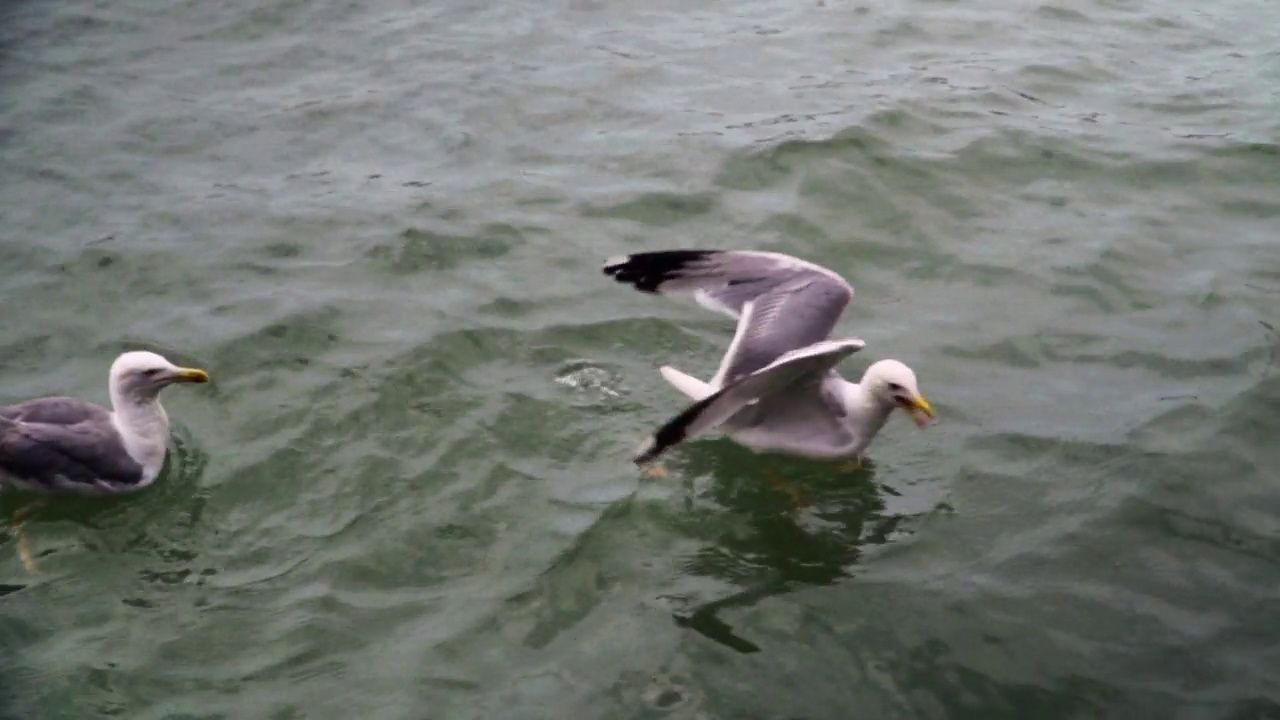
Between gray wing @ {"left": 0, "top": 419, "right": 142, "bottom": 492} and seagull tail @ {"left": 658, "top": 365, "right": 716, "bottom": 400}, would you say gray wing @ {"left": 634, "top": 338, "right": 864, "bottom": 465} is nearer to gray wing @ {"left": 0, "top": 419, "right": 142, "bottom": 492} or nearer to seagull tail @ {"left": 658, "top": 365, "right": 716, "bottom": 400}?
seagull tail @ {"left": 658, "top": 365, "right": 716, "bottom": 400}

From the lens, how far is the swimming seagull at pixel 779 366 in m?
6.40

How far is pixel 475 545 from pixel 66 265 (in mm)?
4083

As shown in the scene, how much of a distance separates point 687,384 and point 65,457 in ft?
10.4

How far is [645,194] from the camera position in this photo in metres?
9.43

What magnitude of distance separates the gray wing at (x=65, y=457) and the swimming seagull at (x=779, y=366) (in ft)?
8.83

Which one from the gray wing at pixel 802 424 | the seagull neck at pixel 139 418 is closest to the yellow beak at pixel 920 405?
the gray wing at pixel 802 424

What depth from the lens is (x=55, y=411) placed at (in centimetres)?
674

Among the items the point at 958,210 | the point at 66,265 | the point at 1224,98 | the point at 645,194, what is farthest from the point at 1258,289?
the point at 66,265

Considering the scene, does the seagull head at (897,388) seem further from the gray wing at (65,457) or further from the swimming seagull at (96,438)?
the gray wing at (65,457)

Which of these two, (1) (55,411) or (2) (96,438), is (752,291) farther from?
(1) (55,411)

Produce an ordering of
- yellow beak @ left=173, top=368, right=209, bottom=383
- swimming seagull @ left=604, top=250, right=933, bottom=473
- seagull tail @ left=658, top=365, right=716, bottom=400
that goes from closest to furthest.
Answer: swimming seagull @ left=604, top=250, right=933, bottom=473, seagull tail @ left=658, top=365, right=716, bottom=400, yellow beak @ left=173, top=368, right=209, bottom=383

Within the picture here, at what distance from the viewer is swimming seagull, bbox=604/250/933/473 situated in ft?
21.0

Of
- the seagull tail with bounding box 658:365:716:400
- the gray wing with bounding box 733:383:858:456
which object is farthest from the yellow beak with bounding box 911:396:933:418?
the seagull tail with bounding box 658:365:716:400

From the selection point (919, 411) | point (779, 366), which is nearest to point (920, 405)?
point (919, 411)
